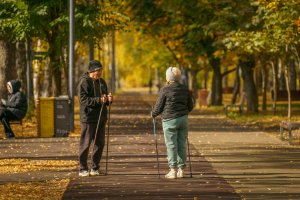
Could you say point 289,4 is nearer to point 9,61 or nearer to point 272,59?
point 272,59

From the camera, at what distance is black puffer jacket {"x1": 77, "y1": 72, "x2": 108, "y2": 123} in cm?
749

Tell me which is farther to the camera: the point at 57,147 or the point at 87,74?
the point at 57,147

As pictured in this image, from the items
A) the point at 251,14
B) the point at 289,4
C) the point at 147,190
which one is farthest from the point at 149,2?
the point at 147,190

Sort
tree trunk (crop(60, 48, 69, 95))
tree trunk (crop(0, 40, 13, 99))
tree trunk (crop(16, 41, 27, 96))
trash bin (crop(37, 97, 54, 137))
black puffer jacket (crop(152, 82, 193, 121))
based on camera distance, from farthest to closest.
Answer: tree trunk (crop(16, 41, 27, 96)), tree trunk (crop(60, 48, 69, 95)), tree trunk (crop(0, 40, 13, 99)), trash bin (crop(37, 97, 54, 137)), black puffer jacket (crop(152, 82, 193, 121))

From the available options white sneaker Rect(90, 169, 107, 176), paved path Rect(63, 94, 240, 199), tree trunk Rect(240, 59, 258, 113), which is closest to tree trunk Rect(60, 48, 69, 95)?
paved path Rect(63, 94, 240, 199)

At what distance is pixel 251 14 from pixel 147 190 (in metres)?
14.2

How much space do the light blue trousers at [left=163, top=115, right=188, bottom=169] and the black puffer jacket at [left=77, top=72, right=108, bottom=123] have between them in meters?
1.06

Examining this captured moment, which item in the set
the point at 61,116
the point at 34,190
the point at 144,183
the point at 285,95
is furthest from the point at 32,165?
the point at 285,95

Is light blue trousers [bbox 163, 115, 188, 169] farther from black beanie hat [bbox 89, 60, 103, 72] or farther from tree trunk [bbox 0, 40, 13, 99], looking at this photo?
tree trunk [bbox 0, 40, 13, 99]

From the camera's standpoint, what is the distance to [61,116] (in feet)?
44.8

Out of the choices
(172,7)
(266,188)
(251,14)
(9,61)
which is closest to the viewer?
(266,188)

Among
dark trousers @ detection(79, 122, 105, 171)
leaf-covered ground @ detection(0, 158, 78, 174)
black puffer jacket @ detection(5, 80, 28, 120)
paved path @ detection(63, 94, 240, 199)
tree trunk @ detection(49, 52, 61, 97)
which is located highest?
tree trunk @ detection(49, 52, 61, 97)

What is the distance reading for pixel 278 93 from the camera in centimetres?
2820

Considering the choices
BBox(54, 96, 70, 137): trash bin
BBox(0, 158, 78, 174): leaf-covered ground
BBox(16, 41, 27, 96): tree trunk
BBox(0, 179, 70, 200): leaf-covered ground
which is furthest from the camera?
BBox(16, 41, 27, 96): tree trunk
